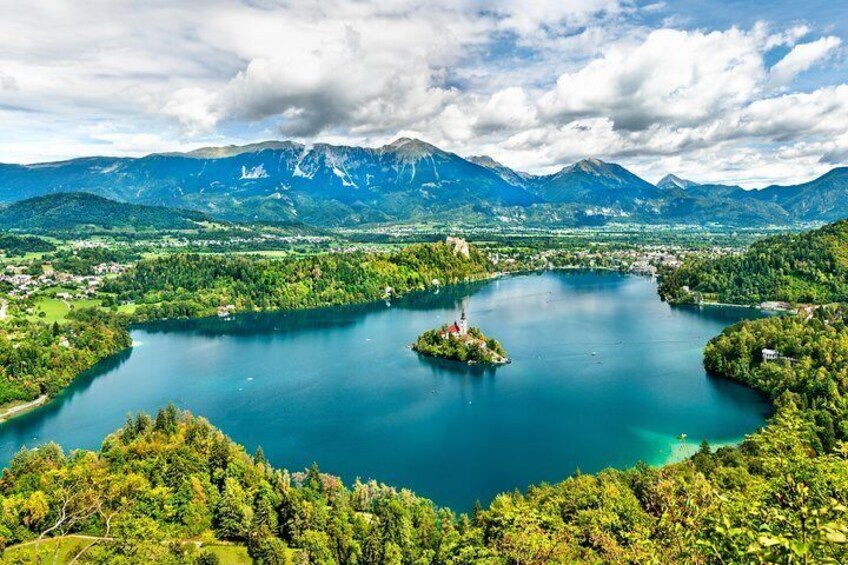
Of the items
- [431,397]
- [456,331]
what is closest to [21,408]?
[431,397]

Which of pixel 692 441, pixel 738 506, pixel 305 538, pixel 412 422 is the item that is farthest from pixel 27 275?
pixel 738 506

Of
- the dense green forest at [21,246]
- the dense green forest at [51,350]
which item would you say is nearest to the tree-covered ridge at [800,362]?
the dense green forest at [51,350]

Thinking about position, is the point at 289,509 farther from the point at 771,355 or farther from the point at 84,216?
the point at 84,216

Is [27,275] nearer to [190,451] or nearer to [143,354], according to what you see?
[143,354]

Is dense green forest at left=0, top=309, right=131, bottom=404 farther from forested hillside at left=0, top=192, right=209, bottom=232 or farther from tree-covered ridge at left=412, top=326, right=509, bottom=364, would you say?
forested hillside at left=0, top=192, right=209, bottom=232

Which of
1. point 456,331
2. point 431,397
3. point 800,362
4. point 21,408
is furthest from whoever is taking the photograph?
point 456,331

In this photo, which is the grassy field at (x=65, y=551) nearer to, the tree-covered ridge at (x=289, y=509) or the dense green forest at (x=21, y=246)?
the tree-covered ridge at (x=289, y=509)
